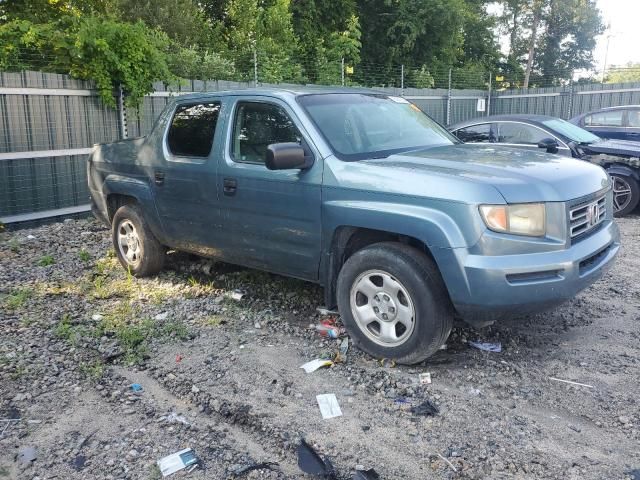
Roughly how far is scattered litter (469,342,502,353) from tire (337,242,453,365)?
0.59 metres

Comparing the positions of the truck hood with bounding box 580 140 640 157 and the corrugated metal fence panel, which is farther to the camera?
the truck hood with bounding box 580 140 640 157

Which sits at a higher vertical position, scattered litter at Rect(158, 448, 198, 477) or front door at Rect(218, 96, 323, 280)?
front door at Rect(218, 96, 323, 280)

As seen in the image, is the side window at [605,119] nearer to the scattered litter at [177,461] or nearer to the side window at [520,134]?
the side window at [520,134]

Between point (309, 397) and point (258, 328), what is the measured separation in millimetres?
1283

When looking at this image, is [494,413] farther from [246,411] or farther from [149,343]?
[149,343]

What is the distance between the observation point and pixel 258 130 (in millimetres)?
5062

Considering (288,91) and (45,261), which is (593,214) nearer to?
(288,91)

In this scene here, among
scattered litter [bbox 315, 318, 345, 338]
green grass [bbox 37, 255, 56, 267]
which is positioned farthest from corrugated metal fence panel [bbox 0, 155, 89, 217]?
scattered litter [bbox 315, 318, 345, 338]

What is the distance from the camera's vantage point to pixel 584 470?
3.06 meters

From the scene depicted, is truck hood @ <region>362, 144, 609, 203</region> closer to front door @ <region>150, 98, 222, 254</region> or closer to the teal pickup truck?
the teal pickup truck

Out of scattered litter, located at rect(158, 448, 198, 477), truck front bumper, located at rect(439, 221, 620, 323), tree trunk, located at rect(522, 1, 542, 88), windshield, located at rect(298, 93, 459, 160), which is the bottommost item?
scattered litter, located at rect(158, 448, 198, 477)

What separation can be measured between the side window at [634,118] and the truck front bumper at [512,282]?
8483mm

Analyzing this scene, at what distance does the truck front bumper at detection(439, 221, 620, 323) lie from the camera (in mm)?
3738

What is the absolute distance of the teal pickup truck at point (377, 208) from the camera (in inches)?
150
